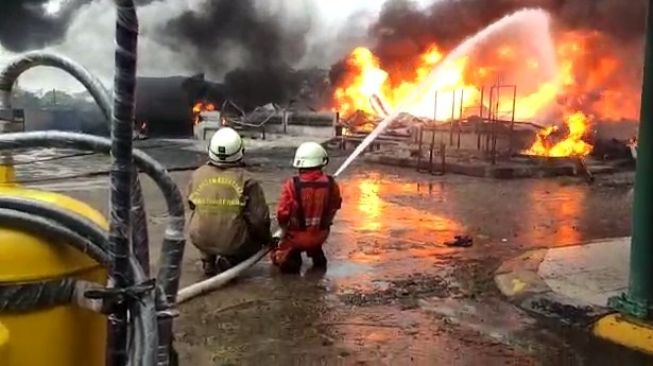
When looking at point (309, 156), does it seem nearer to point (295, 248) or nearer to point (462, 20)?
point (295, 248)

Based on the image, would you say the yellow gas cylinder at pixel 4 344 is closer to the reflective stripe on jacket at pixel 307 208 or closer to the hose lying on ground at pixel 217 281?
the hose lying on ground at pixel 217 281

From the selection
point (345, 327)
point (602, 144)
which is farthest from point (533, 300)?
point (602, 144)

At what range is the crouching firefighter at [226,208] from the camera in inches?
241

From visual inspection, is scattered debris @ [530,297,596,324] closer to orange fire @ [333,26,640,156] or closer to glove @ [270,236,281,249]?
glove @ [270,236,281,249]

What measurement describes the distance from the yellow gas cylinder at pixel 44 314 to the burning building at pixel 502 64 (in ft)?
59.6

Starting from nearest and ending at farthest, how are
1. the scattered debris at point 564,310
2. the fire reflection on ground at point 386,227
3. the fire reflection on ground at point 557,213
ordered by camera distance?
1. the scattered debris at point 564,310
2. the fire reflection on ground at point 386,227
3. the fire reflection on ground at point 557,213

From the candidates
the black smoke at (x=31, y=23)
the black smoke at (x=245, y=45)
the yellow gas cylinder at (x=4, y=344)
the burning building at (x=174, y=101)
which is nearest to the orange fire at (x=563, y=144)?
the black smoke at (x=245, y=45)

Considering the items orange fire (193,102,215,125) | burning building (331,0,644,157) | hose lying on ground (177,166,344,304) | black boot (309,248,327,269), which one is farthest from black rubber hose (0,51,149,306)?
orange fire (193,102,215,125)

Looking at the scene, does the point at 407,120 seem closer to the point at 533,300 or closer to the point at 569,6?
the point at 569,6

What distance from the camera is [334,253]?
23.6ft

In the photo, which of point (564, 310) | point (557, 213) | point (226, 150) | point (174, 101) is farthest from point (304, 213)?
point (174, 101)

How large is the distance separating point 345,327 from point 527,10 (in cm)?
1962

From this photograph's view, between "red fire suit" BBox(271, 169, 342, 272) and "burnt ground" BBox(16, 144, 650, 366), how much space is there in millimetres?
192

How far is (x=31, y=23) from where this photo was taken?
18625 millimetres
